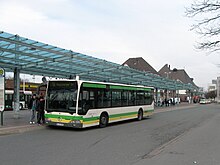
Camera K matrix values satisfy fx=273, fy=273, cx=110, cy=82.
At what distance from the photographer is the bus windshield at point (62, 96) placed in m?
14.2

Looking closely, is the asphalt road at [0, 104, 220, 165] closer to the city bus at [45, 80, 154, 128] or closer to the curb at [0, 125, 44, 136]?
the curb at [0, 125, 44, 136]

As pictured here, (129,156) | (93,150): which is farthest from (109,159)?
(93,150)

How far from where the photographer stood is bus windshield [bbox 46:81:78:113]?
1421 centimetres

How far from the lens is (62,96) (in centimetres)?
1454

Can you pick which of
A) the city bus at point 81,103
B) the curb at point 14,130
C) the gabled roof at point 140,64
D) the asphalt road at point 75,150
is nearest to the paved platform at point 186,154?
the asphalt road at point 75,150

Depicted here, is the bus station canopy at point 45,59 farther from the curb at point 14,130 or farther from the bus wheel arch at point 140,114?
the bus wheel arch at point 140,114

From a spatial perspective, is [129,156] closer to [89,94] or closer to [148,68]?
[89,94]

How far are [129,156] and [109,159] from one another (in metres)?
0.78

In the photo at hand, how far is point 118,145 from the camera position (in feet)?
33.7

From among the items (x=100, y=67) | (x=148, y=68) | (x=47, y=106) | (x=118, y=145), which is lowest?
(x=118, y=145)

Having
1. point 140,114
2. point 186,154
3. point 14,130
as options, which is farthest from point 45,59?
point 186,154

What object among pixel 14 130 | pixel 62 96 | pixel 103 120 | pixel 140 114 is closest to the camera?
pixel 14 130

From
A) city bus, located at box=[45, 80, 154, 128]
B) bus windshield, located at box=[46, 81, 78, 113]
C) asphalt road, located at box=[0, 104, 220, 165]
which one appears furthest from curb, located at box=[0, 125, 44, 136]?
bus windshield, located at box=[46, 81, 78, 113]

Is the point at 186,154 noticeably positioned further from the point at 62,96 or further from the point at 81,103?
the point at 62,96
